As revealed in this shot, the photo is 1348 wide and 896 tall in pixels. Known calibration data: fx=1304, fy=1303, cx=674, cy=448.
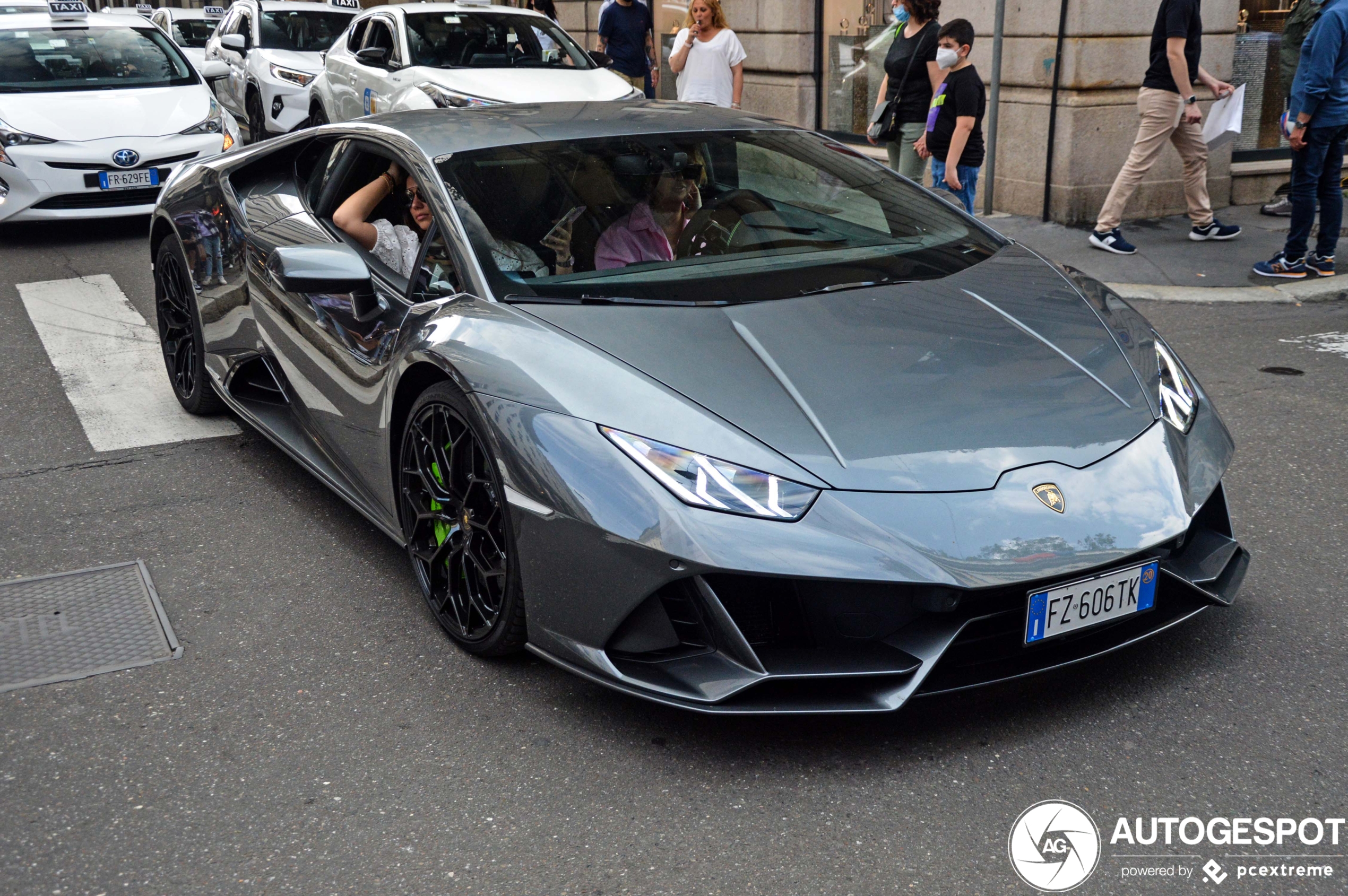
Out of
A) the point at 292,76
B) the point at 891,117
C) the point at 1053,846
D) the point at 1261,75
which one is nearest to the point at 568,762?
the point at 1053,846

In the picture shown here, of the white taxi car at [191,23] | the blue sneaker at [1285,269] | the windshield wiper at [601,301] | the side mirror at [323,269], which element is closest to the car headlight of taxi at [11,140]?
the side mirror at [323,269]

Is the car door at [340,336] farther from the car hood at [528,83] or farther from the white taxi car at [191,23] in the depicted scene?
the white taxi car at [191,23]

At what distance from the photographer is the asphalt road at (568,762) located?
254 centimetres

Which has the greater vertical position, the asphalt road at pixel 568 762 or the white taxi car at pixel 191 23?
the white taxi car at pixel 191 23

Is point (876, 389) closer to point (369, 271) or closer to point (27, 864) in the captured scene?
point (369, 271)

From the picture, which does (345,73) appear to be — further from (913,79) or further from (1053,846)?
(1053,846)

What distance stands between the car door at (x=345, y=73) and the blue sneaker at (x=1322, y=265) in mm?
7692

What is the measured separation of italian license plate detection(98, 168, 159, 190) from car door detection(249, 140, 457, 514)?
18.5 ft

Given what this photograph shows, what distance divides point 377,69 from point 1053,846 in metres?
10.0

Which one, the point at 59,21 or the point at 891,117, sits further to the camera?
the point at 59,21

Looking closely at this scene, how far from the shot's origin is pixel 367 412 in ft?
12.3

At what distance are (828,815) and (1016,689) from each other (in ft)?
2.27

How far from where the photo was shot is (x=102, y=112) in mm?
9734

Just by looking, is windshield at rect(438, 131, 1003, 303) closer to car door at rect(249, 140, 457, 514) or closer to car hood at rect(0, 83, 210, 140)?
car door at rect(249, 140, 457, 514)
